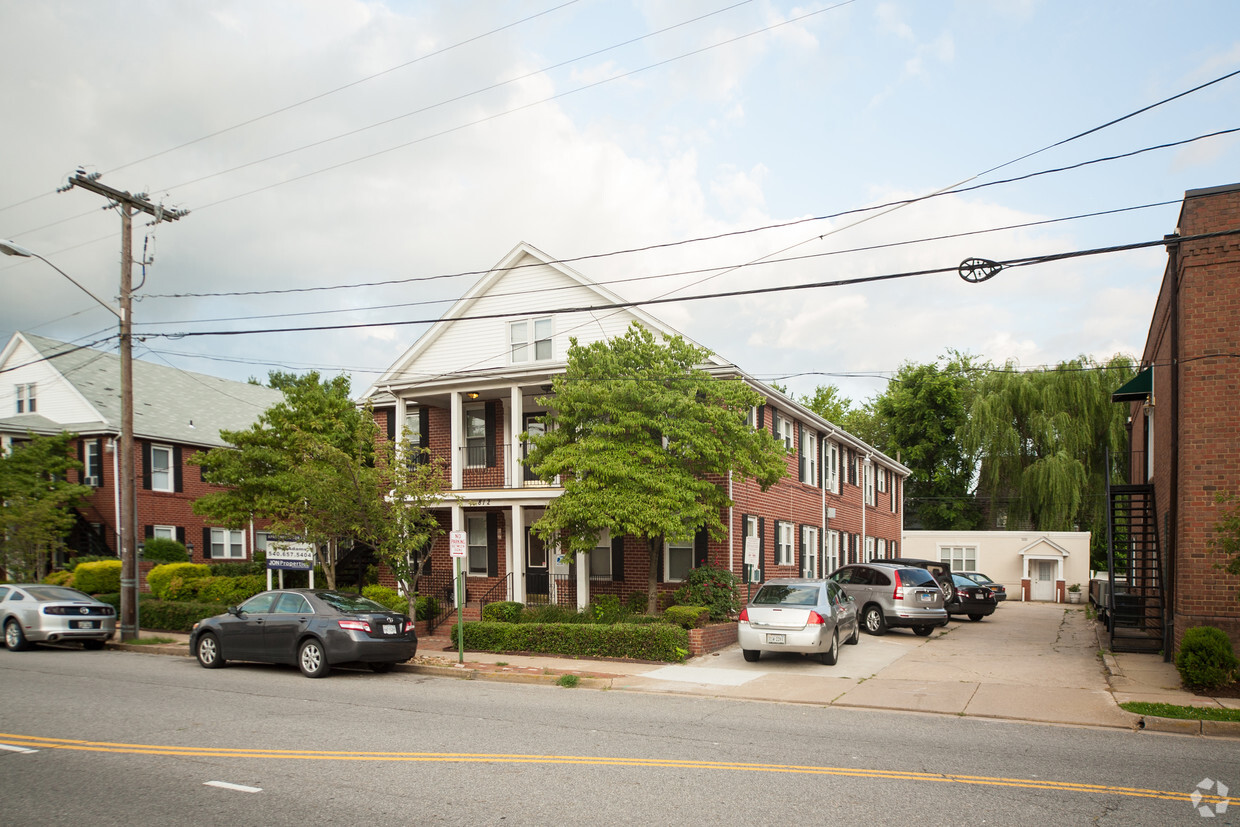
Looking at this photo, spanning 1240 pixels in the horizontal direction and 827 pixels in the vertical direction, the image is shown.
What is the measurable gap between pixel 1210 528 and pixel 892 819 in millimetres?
11023

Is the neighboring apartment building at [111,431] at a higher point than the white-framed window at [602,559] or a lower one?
higher

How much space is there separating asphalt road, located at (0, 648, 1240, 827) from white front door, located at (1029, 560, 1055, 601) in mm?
33852

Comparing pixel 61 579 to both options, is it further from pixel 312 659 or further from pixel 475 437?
pixel 312 659

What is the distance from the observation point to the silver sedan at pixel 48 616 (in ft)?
63.4

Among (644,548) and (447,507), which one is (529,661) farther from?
(447,507)

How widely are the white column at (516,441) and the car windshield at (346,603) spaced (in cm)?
644

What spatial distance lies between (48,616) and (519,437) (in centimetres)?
1105

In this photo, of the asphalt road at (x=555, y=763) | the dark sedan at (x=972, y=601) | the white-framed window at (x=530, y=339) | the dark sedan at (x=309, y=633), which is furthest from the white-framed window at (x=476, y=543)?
the dark sedan at (x=972, y=601)

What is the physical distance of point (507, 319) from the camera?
25.1 meters

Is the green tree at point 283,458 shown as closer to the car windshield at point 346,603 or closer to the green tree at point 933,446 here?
the car windshield at point 346,603

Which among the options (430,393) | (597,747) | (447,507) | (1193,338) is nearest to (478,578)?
(447,507)

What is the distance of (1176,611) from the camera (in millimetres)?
15094

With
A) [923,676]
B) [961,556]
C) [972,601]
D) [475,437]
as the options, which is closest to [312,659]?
[923,676]

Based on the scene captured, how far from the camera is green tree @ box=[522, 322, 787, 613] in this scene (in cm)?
1800
